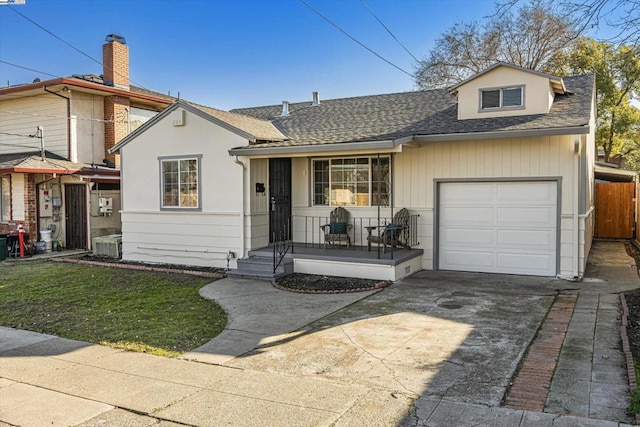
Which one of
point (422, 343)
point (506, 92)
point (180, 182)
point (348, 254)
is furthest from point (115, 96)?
point (422, 343)

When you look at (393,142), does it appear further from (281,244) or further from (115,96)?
(115,96)

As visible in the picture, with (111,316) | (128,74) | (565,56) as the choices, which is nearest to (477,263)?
(111,316)

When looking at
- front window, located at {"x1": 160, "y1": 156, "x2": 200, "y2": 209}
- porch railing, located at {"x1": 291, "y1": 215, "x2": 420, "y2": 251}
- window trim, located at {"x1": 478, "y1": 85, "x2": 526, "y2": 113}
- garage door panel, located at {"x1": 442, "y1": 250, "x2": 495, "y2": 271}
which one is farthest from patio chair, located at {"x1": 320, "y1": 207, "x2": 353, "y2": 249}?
window trim, located at {"x1": 478, "y1": 85, "x2": 526, "y2": 113}

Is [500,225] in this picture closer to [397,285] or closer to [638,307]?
[397,285]

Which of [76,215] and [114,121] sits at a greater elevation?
[114,121]

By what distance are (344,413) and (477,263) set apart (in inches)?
296

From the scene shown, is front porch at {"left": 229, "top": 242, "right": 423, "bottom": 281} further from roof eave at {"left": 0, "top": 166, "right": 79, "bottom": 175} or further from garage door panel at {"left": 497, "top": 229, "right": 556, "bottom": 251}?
roof eave at {"left": 0, "top": 166, "right": 79, "bottom": 175}

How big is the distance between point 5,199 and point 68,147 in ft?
8.25

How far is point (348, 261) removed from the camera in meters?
10.4

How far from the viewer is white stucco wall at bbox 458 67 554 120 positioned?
10.6 m

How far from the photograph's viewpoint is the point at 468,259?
11031 mm

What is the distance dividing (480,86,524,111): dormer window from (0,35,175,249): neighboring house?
11.5m

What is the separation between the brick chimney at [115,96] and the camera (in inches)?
687

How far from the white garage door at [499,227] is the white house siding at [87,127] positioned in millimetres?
12268
